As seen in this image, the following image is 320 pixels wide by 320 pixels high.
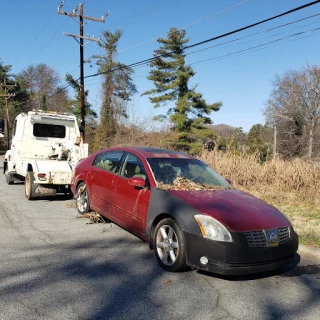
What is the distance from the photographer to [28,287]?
3.70 metres

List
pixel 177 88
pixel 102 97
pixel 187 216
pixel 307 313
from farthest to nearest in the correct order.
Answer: pixel 102 97 → pixel 177 88 → pixel 187 216 → pixel 307 313

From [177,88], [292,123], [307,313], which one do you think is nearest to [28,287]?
[307,313]

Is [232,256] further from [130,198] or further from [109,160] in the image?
[109,160]

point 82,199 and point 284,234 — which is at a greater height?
point 284,234

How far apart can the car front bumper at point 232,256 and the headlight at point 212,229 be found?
0.17 ft

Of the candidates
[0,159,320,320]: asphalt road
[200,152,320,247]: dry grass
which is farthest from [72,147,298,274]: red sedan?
[200,152,320,247]: dry grass

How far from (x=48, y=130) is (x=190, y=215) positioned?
824 centimetres

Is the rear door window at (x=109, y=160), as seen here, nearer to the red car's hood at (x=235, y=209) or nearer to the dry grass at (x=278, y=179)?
the red car's hood at (x=235, y=209)

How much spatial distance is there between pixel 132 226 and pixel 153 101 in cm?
2992

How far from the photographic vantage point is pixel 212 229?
392 centimetres

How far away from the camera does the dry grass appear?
8620 mm

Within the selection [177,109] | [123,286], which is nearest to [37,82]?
[177,109]

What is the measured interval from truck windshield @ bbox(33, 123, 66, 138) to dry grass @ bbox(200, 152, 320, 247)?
533cm

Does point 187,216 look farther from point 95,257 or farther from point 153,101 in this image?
point 153,101
